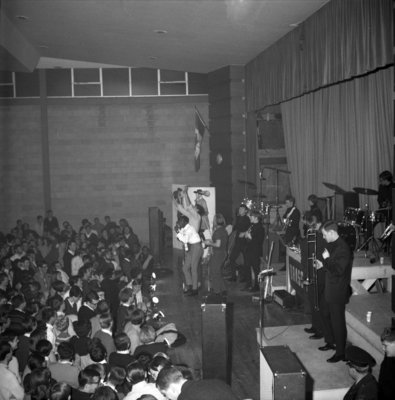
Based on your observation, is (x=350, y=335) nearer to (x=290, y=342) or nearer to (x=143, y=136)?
(x=290, y=342)

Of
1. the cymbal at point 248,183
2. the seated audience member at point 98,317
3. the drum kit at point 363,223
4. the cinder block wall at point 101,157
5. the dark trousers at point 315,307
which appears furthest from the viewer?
the cinder block wall at point 101,157

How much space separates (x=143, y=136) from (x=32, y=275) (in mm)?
7795

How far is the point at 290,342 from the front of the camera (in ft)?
20.5

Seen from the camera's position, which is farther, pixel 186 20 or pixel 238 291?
pixel 238 291

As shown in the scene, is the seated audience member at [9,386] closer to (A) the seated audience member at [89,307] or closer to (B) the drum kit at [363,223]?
(A) the seated audience member at [89,307]

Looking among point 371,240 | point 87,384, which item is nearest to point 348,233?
point 371,240

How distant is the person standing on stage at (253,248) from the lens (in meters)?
8.52

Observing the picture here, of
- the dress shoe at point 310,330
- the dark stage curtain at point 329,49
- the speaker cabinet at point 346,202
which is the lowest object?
the dress shoe at point 310,330

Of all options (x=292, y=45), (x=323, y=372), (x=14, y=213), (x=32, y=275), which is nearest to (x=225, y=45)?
(x=292, y=45)

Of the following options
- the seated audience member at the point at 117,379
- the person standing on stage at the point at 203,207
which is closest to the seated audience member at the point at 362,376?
the seated audience member at the point at 117,379

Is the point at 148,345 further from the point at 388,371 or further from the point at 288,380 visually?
the point at 388,371

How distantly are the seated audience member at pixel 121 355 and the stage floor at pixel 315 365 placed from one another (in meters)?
1.94

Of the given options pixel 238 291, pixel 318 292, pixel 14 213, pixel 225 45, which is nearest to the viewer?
pixel 318 292

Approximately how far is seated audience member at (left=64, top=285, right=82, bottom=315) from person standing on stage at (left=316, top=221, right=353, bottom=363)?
9.23 feet
